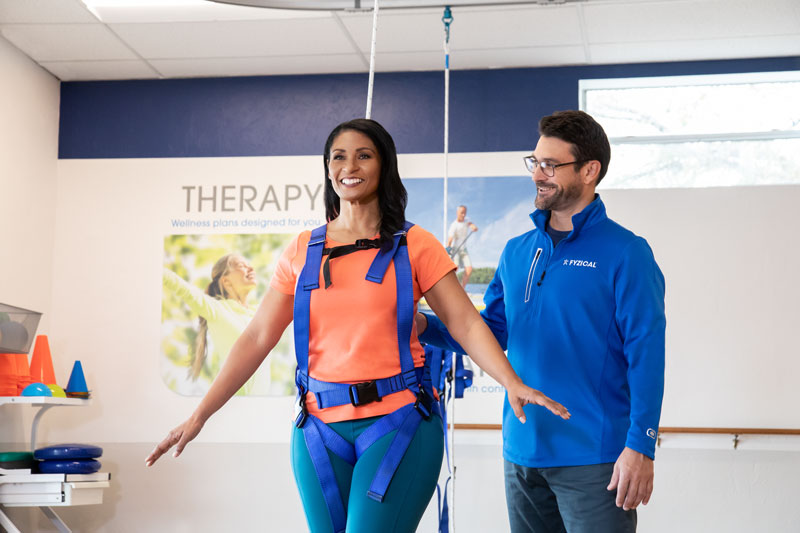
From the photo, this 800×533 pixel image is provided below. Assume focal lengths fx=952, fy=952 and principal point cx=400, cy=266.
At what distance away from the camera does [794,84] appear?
18.2ft

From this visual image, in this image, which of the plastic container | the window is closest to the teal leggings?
the plastic container

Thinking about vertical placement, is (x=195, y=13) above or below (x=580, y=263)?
above

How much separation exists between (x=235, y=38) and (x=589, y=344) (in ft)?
11.4

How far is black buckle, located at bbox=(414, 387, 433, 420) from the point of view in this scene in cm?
211

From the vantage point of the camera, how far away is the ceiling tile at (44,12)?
15.7ft

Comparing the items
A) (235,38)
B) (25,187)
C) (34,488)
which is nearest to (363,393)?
(34,488)

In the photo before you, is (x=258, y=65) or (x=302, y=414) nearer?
(x=302, y=414)

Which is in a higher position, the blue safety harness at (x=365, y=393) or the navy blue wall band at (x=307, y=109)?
the navy blue wall band at (x=307, y=109)

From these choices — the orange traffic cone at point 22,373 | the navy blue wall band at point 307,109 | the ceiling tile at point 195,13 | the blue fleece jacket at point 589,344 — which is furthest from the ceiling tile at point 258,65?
the blue fleece jacket at point 589,344

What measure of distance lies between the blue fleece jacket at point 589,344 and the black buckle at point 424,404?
1.34 feet

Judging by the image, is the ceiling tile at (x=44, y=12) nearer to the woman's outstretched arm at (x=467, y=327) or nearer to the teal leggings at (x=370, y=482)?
the woman's outstretched arm at (x=467, y=327)

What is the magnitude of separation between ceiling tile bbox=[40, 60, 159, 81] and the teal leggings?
4.12 meters

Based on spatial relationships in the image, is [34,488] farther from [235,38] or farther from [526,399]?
[526,399]

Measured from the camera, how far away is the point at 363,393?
2.07 meters
